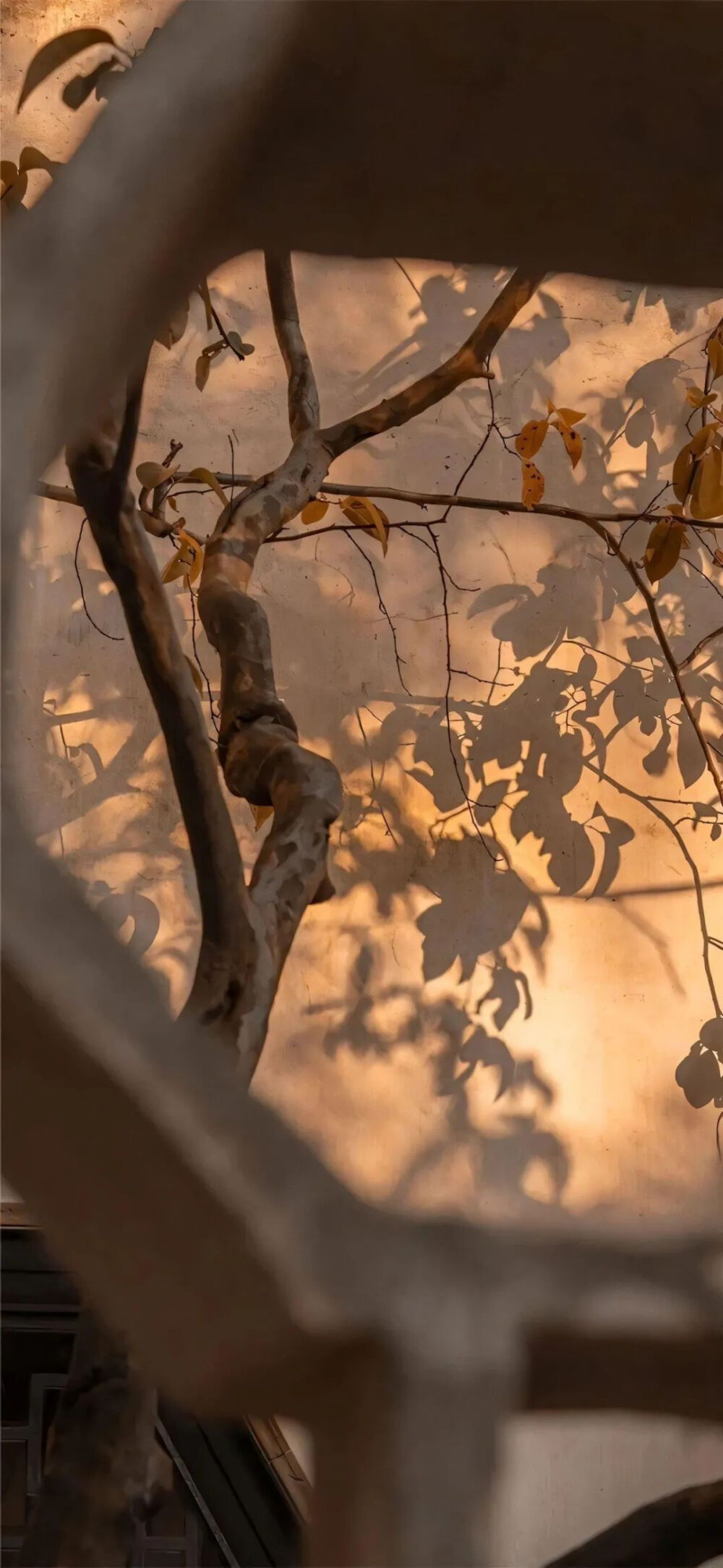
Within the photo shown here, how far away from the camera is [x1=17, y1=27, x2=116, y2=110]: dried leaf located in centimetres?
52

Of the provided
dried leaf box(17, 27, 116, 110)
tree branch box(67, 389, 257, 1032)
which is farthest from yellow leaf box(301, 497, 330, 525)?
tree branch box(67, 389, 257, 1032)

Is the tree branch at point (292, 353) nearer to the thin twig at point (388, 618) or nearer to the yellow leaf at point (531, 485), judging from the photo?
the yellow leaf at point (531, 485)

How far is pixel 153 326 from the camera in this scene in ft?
0.60

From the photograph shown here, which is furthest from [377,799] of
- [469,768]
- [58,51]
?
[58,51]

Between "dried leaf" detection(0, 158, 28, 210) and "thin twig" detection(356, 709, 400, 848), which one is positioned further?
"thin twig" detection(356, 709, 400, 848)

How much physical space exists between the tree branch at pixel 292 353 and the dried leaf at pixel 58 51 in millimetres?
352

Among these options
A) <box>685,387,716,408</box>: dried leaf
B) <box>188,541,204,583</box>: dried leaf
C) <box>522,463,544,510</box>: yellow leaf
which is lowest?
<box>188,541,204,583</box>: dried leaf

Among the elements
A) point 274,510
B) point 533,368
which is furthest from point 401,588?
point 274,510

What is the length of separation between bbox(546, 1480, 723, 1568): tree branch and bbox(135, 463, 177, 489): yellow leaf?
0.80m

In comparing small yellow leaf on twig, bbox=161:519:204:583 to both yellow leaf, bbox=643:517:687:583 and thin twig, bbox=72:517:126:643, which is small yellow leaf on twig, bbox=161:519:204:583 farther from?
thin twig, bbox=72:517:126:643

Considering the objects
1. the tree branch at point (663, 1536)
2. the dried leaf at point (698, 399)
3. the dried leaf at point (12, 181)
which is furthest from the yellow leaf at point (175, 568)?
the tree branch at point (663, 1536)

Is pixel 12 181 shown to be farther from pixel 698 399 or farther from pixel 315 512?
pixel 698 399

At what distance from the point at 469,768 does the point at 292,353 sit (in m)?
1.06

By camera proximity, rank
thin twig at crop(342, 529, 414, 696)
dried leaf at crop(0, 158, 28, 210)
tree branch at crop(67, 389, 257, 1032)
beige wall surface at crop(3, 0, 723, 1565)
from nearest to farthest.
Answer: tree branch at crop(67, 389, 257, 1032)
dried leaf at crop(0, 158, 28, 210)
beige wall surface at crop(3, 0, 723, 1565)
thin twig at crop(342, 529, 414, 696)
